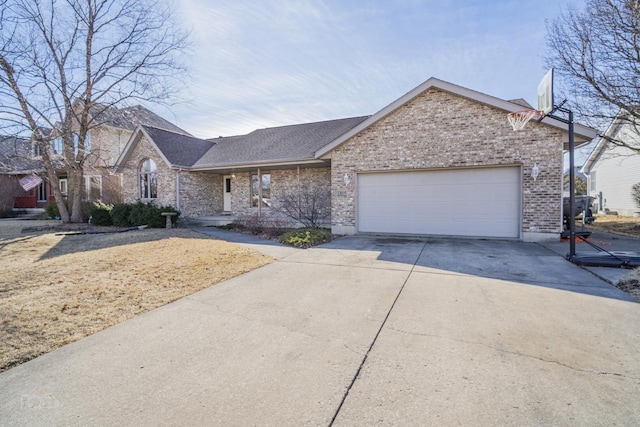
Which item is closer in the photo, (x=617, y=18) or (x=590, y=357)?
(x=590, y=357)

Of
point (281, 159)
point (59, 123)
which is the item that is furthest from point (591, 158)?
point (59, 123)

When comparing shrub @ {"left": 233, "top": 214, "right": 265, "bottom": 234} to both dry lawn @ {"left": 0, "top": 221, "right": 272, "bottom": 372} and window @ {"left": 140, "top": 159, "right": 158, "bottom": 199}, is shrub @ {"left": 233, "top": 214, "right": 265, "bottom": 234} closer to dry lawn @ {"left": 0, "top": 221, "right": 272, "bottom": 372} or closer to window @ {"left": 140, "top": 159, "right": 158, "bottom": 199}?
dry lawn @ {"left": 0, "top": 221, "right": 272, "bottom": 372}

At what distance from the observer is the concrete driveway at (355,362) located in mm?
2279

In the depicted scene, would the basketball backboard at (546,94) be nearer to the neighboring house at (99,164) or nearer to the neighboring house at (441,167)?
the neighboring house at (441,167)

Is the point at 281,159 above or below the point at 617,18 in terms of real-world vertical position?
below

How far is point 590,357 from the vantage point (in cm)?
296

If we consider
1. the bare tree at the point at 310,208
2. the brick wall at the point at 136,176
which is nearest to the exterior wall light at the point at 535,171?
the bare tree at the point at 310,208

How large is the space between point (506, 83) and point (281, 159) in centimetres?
977

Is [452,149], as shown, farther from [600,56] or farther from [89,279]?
[89,279]

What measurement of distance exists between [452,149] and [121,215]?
1438 cm

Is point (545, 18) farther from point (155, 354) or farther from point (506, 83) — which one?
point (155, 354)

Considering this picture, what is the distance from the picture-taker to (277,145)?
15.8 meters

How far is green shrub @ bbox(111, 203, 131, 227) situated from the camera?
571 inches

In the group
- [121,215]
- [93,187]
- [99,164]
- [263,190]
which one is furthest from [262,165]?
[93,187]
